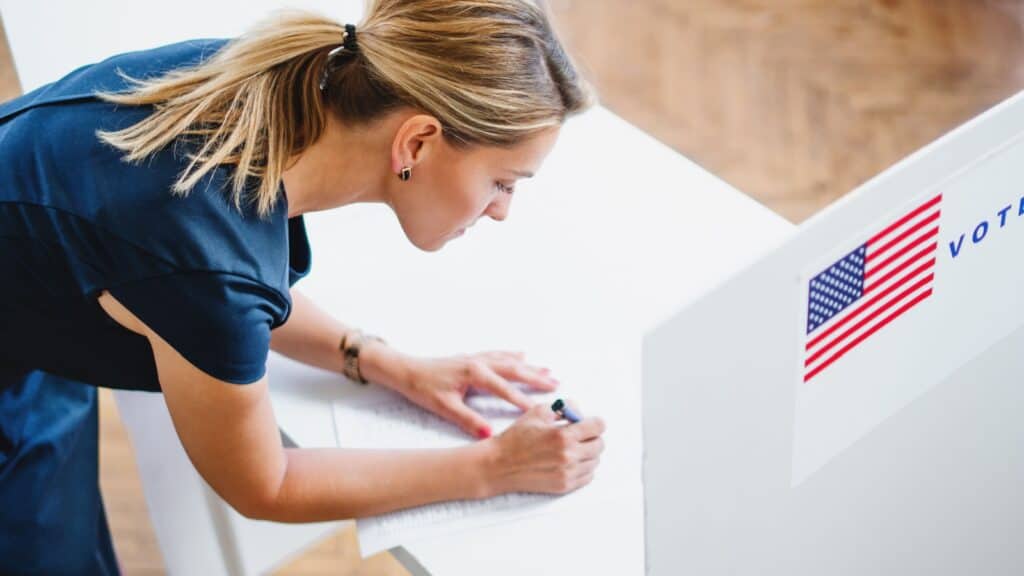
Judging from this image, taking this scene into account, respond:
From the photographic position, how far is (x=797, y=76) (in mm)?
3455

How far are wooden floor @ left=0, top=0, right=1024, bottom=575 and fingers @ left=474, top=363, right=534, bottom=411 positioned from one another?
156 cm

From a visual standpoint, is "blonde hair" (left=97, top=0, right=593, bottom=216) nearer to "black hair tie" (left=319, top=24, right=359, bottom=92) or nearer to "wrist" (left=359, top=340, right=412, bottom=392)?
"black hair tie" (left=319, top=24, right=359, bottom=92)

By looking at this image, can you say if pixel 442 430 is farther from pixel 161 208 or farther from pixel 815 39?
pixel 815 39

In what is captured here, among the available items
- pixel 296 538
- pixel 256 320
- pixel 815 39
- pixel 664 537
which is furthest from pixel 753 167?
pixel 664 537

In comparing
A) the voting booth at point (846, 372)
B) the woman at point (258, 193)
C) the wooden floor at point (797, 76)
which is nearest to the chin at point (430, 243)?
the woman at point (258, 193)

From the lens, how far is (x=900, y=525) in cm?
135

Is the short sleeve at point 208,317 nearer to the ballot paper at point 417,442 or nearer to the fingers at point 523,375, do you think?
the ballot paper at point 417,442

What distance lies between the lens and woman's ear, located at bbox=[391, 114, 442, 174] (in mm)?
1405

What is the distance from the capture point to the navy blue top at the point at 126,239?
133 centimetres

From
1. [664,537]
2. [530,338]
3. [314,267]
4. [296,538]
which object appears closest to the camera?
[664,537]

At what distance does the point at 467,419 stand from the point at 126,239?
0.47 metres

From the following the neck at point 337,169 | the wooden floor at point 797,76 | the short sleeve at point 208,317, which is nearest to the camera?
the short sleeve at point 208,317

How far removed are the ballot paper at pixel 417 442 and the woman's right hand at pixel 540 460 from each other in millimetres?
19

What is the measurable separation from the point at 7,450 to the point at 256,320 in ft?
1.94
